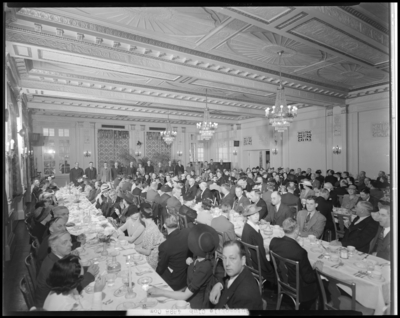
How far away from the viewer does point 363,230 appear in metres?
4.08

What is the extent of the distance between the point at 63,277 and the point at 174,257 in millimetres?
1393

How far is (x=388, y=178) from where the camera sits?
6.92ft

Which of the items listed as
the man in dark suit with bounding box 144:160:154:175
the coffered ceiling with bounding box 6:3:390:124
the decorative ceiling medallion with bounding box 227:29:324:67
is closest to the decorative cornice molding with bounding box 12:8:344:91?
the coffered ceiling with bounding box 6:3:390:124

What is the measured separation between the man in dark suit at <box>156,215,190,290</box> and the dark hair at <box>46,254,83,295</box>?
3.98 ft

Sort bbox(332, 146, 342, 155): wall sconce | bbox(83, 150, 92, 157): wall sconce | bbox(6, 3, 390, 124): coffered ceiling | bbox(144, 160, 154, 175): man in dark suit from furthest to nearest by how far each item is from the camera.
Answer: bbox(83, 150, 92, 157): wall sconce
bbox(144, 160, 154, 175): man in dark suit
bbox(332, 146, 342, 155): wall sconce
bbox(6, 3, 390, 124): coffered ceiling

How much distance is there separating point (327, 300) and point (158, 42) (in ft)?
19.1

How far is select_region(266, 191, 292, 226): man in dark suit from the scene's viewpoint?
5223mm

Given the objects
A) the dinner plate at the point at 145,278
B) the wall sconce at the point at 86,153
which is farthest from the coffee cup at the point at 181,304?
the wall sconce at the point at 86,153

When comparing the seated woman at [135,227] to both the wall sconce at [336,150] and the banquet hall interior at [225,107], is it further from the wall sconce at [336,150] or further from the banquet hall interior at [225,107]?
the wall sconce at [336,150]

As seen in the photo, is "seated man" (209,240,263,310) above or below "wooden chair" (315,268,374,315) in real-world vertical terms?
above

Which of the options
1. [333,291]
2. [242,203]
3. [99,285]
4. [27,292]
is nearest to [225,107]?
[242,203]

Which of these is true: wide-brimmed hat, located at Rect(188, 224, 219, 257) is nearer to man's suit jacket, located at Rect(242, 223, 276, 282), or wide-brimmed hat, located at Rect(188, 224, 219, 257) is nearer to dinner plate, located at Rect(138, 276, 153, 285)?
dinner plate, located at Rect(138, 276, 153, 285)

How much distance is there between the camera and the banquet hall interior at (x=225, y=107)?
2.72 metres

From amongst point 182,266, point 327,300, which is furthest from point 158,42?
point 327,300
